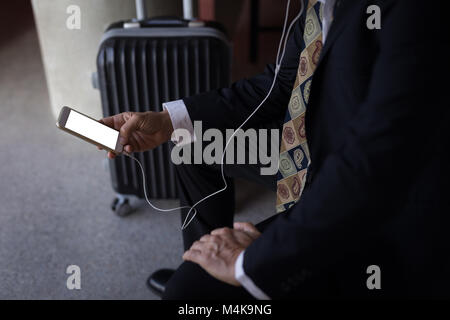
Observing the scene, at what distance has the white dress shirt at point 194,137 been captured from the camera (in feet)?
2.42

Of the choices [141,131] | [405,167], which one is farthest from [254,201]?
[405,167]

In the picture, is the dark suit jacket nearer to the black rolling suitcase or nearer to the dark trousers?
the dark trousers

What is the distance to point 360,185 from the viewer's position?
2.20ft

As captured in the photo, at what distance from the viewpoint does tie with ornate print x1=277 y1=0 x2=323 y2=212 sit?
0.94 metres

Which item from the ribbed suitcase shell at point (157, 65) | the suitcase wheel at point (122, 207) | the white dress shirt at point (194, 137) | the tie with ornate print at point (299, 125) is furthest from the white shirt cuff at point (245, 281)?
the suitcase wheel at point (122, 207)

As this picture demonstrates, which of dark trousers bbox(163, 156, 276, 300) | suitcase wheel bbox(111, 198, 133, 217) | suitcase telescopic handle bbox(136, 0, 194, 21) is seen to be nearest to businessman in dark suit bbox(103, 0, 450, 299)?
dark trousers bbox(163, 156, 276, 300)

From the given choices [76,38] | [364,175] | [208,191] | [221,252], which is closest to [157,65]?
[208,191]

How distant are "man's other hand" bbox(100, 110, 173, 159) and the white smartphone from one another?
23mm

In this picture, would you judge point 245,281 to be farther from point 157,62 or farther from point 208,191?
point 157,62

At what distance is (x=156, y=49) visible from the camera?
1.35 meters

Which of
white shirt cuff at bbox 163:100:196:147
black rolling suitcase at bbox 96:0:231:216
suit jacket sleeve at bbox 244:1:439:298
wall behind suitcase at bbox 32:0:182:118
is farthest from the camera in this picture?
wall behind suitcase at bbox 32:0:182:118

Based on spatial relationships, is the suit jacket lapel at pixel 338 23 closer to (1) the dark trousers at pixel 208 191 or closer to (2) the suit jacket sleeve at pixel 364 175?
(2) the suit jacket sleeve at pixel 364 175

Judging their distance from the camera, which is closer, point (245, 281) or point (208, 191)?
→ point (245, 281)

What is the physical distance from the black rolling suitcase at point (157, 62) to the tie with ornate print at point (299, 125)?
0.41 m
